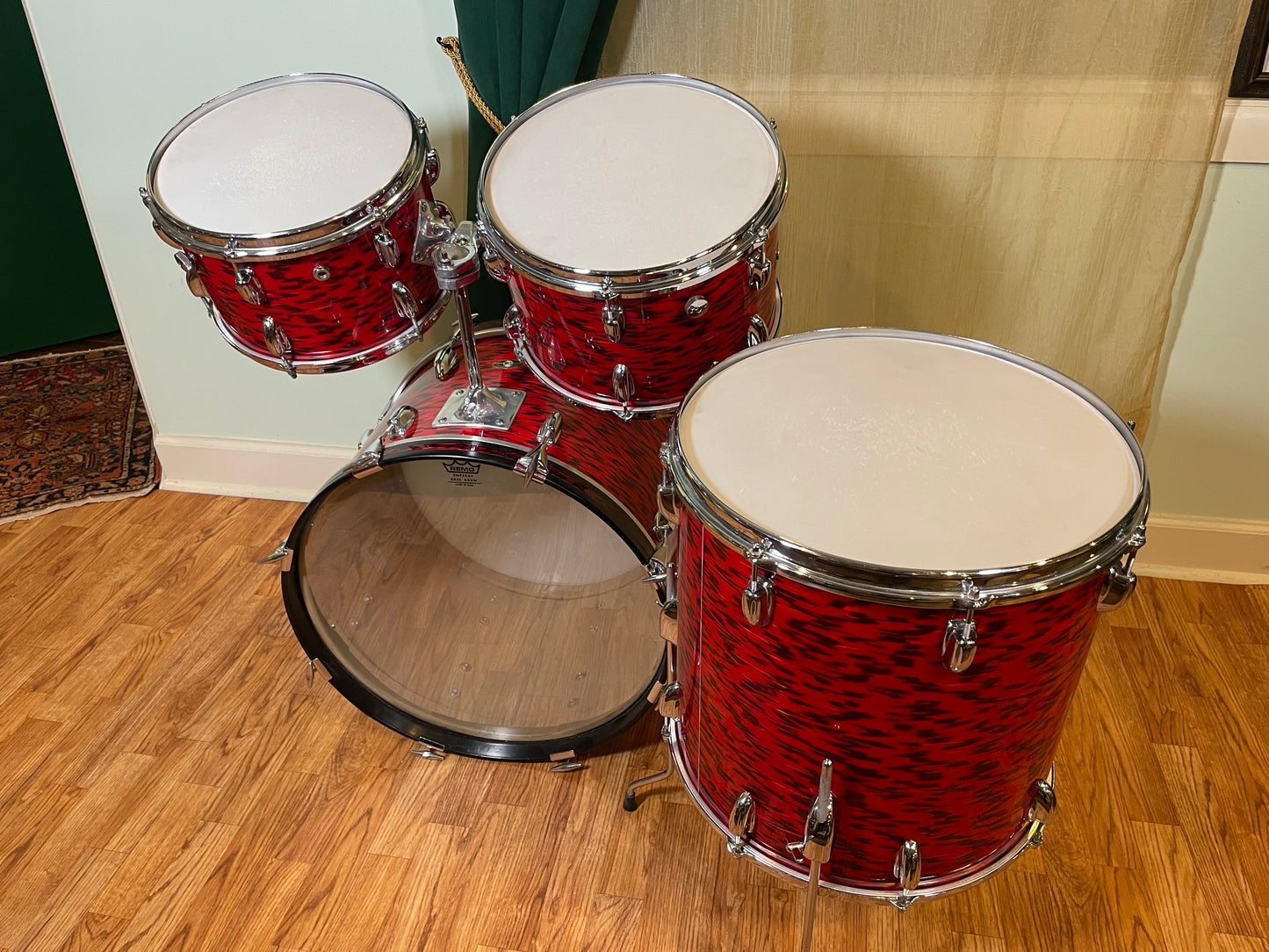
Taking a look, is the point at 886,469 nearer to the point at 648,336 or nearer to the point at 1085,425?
the point at 1085,425

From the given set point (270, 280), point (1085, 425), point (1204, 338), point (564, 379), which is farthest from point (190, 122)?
point (1204, 338)

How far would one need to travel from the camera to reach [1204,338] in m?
1.57

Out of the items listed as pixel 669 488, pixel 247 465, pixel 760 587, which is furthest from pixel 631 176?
pixel 247 465

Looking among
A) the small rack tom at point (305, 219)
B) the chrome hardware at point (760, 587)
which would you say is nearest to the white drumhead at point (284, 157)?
the small rack tom at point (305, 219)

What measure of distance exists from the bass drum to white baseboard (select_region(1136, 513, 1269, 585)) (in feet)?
3.35

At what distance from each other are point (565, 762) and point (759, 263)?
84 cm

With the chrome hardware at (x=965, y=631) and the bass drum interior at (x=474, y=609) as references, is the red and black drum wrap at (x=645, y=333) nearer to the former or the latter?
the bass drum interior at (x=474, y=609)

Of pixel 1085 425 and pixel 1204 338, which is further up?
pixel 1085 425

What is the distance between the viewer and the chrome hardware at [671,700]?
1.13m

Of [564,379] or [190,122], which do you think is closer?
[564,379]

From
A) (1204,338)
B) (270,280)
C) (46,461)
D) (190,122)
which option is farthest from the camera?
(46,461)

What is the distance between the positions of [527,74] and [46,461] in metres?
1.52

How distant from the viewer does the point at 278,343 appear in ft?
4.24

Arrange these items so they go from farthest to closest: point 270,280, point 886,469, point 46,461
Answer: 1. point 46,461
2. point 270,280
3. point 886,469
